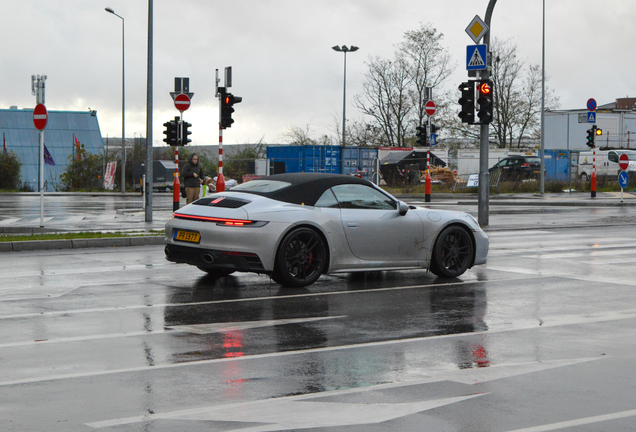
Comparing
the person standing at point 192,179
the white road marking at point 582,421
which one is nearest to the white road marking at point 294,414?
the white road marking at point 582,421

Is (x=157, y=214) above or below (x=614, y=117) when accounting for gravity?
below

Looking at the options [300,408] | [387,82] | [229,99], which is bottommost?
[300,408]

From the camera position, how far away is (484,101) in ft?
69.0

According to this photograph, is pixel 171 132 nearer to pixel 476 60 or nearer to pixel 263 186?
pixel 476 60

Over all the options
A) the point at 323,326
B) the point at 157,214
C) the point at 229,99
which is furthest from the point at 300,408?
the point at 157,214

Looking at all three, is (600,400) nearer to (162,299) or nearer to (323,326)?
(323,326)

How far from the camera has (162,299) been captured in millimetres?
9148

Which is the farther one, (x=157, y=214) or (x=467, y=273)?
(x=157, y=214)

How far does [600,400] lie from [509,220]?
60.4ft

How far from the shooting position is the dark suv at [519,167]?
45094 millimetres

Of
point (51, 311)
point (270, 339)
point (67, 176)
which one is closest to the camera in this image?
point (270, 339)

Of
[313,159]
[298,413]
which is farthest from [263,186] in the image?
[313,159]

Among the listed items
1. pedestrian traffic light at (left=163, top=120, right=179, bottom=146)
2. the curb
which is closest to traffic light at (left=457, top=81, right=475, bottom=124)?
pedestrian traffic light at (left=163, top=120, right=179, bottom=146)

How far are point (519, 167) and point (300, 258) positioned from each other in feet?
132
